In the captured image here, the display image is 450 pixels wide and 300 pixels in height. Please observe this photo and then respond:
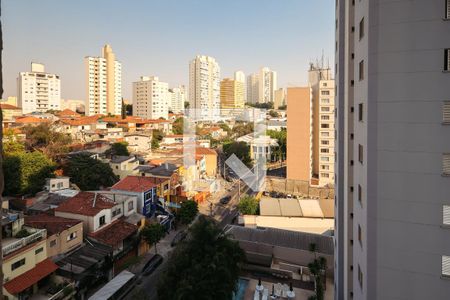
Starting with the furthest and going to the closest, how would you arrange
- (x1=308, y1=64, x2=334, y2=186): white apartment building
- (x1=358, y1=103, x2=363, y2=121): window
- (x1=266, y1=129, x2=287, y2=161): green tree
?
(x1=266, y1=129, x2=287, y2=161): green tree < (x1=308, y1=64, x2=334, y2=186): white apartment building < (x1=358, y1=103, x2=363, y2=121): window

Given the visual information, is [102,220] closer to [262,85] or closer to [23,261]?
[23,261]

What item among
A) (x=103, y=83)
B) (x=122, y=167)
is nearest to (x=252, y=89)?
(x=103, y=83)

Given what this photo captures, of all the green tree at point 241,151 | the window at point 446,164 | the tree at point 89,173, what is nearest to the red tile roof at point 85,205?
the tree at point 89,173

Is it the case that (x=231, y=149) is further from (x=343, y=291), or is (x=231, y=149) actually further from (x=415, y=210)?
(x=415, y=210)

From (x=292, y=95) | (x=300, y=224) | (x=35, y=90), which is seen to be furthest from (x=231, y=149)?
(x=35, y=90)

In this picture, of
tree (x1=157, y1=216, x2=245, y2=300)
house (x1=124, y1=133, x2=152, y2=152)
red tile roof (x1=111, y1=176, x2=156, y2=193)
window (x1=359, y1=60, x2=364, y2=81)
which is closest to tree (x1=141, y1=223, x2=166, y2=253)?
red tile roof (x1=111, y1=176, x2=156, y2=193)

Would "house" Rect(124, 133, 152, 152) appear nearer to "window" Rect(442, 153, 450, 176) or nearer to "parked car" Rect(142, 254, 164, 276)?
"parked car" Rect(142, 254, 164, 276)
